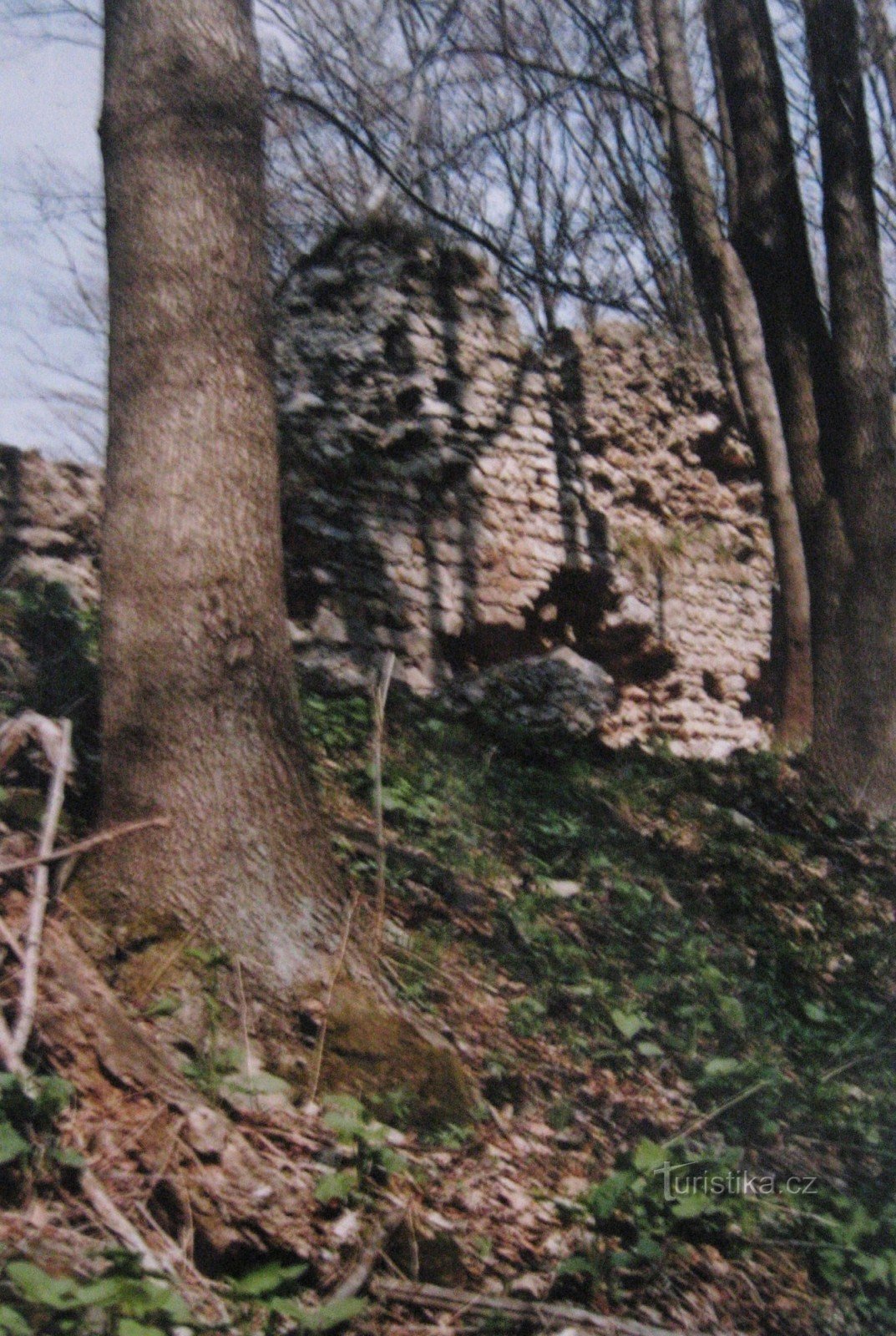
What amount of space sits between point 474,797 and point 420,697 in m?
1.20

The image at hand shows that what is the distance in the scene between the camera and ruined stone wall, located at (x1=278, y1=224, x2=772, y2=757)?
633 centimetres

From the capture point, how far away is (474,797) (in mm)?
4754

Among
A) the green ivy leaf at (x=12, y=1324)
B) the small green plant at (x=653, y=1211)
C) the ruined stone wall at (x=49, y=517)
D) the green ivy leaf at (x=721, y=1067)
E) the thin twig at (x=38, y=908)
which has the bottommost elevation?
the small green plant at (x=653, y=1211)

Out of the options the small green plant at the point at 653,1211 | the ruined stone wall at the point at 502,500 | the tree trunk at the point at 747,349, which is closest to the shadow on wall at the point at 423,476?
the ruined stone wall at the point at 502,500

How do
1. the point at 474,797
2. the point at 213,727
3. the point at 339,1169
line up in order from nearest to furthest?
the point at 339,1169, the point at 213,727, the point at 474,797

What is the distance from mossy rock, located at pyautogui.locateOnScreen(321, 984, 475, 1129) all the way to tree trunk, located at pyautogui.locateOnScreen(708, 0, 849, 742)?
4.55m

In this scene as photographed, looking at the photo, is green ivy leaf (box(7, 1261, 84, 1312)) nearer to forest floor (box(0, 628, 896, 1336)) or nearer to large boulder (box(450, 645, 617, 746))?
forest floor (box(0, 628, 896, 1336))

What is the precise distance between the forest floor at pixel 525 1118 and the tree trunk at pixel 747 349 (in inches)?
102

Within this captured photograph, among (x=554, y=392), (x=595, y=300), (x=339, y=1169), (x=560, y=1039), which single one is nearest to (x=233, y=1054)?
(x=339, y=1169)

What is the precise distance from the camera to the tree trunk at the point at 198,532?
262 cm

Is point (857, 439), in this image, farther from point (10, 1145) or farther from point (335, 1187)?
point (10, 1145)

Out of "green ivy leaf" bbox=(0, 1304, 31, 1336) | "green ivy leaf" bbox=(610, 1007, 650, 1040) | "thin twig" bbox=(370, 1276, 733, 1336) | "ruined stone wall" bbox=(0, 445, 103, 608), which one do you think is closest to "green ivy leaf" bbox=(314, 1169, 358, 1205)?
"thin twig" bbox=(370, 1276, 733, 1336)

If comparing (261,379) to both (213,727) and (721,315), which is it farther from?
(721,315)

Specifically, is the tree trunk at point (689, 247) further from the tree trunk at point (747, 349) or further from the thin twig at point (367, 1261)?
the thin twig at point (367, 1261)
